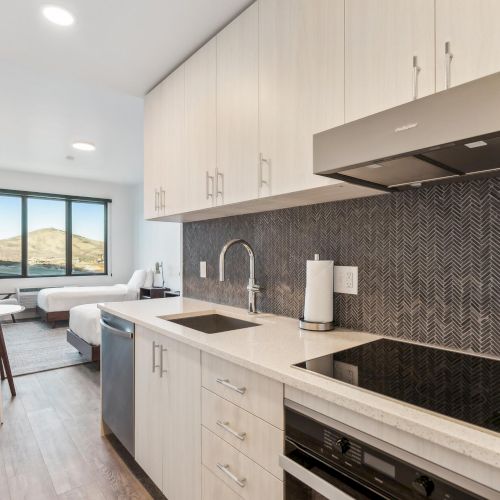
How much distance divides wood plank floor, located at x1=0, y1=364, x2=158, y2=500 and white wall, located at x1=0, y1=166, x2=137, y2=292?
398 cm

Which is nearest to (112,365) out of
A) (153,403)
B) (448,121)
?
(153,403)

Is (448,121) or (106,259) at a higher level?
(448,121)

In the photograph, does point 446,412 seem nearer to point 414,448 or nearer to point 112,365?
point 414,448

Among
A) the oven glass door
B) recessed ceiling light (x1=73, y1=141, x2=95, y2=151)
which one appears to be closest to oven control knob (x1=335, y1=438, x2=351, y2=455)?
the oven glass door

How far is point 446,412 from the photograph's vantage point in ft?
2.42

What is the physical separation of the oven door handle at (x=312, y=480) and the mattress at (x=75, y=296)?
553cm

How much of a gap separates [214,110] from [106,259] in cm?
638

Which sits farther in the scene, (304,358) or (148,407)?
(148,407)

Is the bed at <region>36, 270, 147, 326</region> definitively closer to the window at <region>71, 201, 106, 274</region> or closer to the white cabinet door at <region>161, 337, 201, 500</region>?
the window at <region>71, 201, 106, 274</region>

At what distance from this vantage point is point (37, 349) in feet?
14.4

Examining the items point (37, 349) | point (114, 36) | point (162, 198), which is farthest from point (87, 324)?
point (114, 36)

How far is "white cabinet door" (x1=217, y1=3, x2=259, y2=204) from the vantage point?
1575 mm

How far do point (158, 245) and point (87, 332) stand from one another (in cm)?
327

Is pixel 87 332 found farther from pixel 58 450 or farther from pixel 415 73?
pixel 415 73
